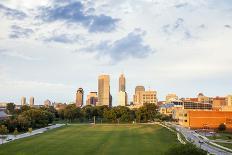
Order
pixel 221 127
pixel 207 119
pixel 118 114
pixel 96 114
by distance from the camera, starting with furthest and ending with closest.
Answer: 1. pixel 96 114
2. pixel 118 114
3. pixel 207 119
4. pixel 221 127

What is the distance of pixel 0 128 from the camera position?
293ft

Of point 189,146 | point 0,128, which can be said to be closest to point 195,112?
point 0,128

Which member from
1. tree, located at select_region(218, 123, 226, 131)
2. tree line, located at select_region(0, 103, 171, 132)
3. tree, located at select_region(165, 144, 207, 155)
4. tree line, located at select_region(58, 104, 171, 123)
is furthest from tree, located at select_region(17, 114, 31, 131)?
tree, located at select_region(165, 144, 207, 155)

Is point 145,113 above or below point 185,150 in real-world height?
below

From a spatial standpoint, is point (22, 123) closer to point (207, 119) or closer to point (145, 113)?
point (207, 119)

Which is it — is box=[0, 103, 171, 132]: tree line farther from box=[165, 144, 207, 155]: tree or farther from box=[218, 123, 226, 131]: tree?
box=[165, 144, 207, 155]: tree

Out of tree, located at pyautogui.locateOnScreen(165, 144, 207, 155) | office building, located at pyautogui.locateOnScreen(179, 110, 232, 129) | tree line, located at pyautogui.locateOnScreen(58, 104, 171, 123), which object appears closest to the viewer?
tree, located at pyautogui.locateOnScreen(165, 144, 207, 155)

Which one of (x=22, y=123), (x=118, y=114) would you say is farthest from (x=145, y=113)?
(x=22, y=123)

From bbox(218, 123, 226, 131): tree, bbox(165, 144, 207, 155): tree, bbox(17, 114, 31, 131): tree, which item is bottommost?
bbox(218, 123, 226, 131): tree

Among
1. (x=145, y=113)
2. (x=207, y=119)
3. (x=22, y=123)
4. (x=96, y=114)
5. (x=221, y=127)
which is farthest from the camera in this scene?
(x=96, y=114)

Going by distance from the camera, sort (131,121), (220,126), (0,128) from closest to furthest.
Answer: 1. (0,128)
2. (220,126)
3. (131,121)

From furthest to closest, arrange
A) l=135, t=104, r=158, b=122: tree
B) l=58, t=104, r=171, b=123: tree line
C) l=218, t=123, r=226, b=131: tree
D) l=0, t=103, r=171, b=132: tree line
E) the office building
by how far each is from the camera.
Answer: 1. l=135, t=104, r=158, b=122: tree
2. l=58, t=104, r=171, b=123: tree line
3. the office building
4. l=0, t=103, r=171, b=132: tree line
5. l=218, t=123, r=226, b=131: tree

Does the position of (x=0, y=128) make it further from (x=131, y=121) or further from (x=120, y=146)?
(x=131, y=121)

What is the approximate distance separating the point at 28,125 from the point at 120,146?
5168cm
